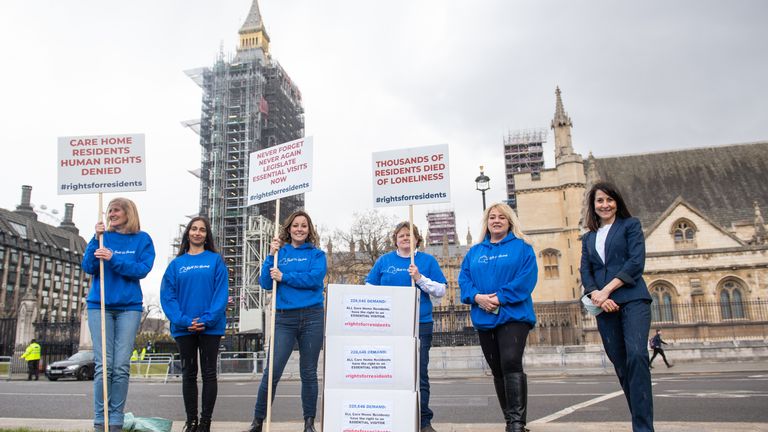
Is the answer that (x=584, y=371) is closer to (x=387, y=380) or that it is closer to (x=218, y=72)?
(x=387, y=380)

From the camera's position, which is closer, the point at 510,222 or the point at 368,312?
the point at 368,312

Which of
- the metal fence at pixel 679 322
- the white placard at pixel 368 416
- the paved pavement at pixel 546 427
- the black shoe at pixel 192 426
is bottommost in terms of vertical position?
the metal fence at pixel 679 322

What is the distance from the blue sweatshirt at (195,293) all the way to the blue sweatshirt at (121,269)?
0.84 ft

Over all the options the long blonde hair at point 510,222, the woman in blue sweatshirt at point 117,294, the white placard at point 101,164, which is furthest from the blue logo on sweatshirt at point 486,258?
the white placard at point 101,164

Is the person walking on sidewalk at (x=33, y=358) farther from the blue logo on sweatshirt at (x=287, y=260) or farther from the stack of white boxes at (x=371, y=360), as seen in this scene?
the stack of white boxes at (x=371, y=360)

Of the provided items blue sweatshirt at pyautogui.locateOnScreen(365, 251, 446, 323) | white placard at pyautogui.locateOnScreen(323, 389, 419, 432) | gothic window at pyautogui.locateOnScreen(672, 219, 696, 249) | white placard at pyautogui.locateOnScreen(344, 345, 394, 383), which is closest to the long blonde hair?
blue sweatshirt at pyautogui.locateOnScreen(365, 251, 446, 323)

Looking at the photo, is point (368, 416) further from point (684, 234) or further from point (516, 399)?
point (684, 234)

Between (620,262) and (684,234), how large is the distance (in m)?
34.4

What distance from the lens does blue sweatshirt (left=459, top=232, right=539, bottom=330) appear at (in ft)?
16.8

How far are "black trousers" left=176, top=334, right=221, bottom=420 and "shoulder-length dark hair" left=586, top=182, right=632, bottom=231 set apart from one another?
3763mm

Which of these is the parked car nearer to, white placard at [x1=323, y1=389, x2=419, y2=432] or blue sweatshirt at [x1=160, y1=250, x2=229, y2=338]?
blue sweatshirt at [x1=160, y1=250, x2=229, y2=338]

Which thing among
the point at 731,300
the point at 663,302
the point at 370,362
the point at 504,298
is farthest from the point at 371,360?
the point at 731,300

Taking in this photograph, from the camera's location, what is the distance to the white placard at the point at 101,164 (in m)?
6.33

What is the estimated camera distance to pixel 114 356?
5.41m
